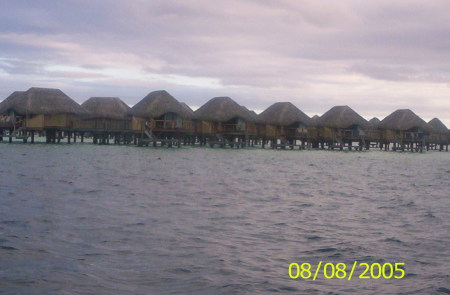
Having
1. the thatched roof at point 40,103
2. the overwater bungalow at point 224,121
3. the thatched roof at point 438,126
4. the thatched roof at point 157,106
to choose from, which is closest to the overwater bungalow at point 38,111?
the thatched roof at point 40,103

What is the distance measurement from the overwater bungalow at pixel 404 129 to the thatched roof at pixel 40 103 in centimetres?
4234

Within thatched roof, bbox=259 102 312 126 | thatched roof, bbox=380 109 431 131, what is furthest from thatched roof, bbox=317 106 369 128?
thatched roof, bbox=380 109 431 131

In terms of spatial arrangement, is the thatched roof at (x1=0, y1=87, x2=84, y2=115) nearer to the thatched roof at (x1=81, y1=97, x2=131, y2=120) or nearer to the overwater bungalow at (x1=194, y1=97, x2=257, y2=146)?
the thatched roof at (x1=81, y1=97, x2=131, y2=120)

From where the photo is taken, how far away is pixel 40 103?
60875mm

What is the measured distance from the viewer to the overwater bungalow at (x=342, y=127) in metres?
76.7

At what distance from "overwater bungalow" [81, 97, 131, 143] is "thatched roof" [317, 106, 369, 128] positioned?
27.6 metres

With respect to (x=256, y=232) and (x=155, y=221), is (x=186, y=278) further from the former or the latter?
(x=155, y=221)

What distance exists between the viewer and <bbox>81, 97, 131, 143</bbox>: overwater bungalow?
2621 inches

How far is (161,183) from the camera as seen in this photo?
74.6 ft

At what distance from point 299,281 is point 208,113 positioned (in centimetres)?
6150

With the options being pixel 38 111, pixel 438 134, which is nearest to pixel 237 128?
pixel 38 111

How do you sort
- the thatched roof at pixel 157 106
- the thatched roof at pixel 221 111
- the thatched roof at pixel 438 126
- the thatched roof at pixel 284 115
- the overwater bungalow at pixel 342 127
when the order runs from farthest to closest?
the thatched roof at pixel 438 126
the overwater bungalow at pixel 342 127
the thatched roof at pixel 284 115
the thatched roof at pixel 221 111
the thatched roof at pixel 157 106

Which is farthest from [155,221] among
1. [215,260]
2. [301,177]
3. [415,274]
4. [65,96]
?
[65,96]

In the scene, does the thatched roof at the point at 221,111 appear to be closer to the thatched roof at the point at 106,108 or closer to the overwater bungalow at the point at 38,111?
the thatched roof at the point at 106,108
